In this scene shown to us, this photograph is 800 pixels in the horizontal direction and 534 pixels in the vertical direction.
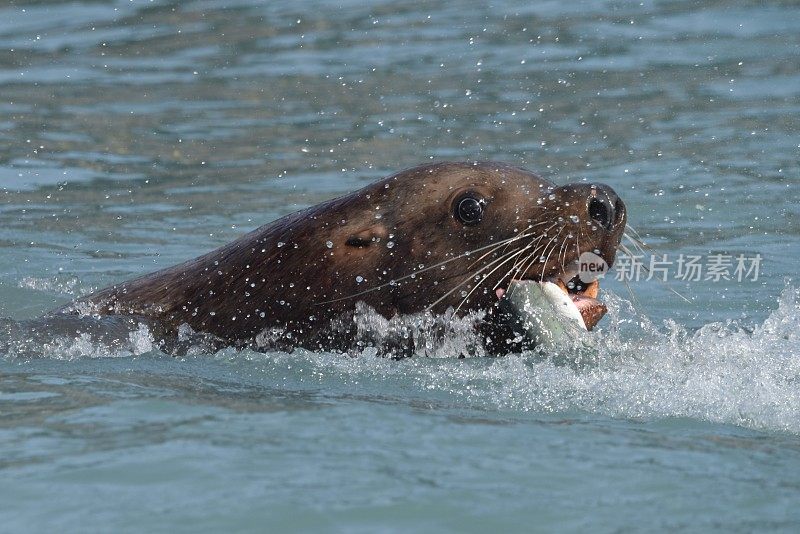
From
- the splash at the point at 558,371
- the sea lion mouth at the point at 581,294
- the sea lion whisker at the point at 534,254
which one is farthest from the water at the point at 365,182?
the sea lion whisker at the point at 534,254

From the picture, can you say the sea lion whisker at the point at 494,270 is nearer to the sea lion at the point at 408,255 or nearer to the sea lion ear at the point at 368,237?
the sea lion at the point at 408,255

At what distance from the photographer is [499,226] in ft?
20.1

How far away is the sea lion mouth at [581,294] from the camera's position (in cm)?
593

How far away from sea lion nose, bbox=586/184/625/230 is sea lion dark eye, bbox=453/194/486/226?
0.46 m

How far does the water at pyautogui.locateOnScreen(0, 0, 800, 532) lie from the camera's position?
14.3ft

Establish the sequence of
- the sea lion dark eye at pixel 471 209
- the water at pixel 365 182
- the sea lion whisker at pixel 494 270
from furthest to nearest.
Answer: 1. the sea lion dark eye at pixel 471 209
2. the sea lion whisker at pixel 494 270
3. the water at pixel 365 182

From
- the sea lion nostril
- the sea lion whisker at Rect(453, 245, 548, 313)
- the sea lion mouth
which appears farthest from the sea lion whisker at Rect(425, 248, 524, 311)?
the sea lion nostril

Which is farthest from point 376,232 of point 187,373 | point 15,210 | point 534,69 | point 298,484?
point 534,69

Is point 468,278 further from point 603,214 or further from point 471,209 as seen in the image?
point 603,214

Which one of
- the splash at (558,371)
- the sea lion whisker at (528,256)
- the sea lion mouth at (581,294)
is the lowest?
the splash at (558,371)

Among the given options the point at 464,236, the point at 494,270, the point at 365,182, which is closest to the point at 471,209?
the point at 464,236

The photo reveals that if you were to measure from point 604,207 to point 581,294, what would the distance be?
367mm

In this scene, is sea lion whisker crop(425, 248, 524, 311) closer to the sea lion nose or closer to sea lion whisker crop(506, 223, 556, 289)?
sea lion whisker crop(506, 223, 556, 289)

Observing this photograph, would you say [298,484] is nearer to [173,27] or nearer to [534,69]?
[534,69]
